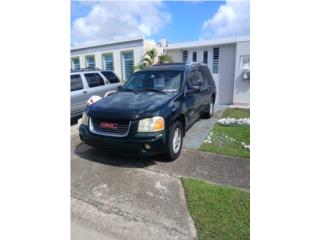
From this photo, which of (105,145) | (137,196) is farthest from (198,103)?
(137,196)

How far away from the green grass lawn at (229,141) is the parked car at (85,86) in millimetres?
4360

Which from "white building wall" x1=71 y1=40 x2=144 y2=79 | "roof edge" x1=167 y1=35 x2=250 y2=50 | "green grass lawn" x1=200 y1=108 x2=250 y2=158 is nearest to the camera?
"green grass lawn" x1=200 y1=108 x2=250 y2=158

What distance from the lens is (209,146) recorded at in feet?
14.9

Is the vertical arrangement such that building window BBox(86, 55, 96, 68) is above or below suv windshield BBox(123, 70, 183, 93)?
above

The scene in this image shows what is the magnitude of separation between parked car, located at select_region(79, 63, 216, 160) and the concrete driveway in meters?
0.40

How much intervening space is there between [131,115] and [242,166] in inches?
83.7

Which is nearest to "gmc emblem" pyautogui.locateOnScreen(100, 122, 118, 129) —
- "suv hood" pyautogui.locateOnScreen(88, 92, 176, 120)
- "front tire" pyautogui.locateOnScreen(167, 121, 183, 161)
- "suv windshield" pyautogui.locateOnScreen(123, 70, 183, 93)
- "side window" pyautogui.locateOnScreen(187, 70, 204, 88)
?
"suv hood" pyautogui.locateOnScreen(88, 92, 176, 120)

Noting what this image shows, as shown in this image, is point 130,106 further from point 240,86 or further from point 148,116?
point 240,86

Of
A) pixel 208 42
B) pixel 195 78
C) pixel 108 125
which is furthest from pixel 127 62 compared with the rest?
pixel 108 125

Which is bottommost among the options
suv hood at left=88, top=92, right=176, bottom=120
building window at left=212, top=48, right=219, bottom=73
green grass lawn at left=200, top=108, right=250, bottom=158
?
green grass lawn at left=200, top=108, right=250, bottom=158

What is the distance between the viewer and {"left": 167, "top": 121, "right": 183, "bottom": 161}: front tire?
3.62m

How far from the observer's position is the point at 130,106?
3.63m

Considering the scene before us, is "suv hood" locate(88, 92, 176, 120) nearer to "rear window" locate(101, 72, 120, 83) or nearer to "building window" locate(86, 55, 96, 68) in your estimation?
"rear window" locate(101, 72, 120, 83)
